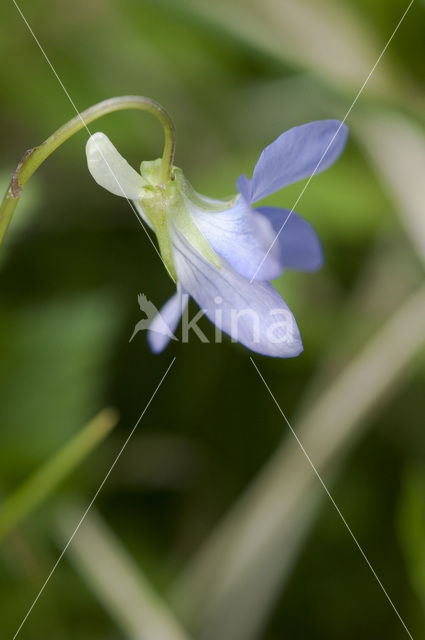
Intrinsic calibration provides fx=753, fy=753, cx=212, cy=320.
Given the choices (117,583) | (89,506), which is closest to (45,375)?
(89,506)

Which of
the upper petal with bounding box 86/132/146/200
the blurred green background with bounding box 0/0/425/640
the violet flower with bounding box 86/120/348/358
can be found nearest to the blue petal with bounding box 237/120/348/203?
the violet flower with bounding box 86/120/348/358

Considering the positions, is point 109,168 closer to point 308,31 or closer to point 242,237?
point 242,237

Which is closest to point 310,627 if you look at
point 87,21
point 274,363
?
point 274,363

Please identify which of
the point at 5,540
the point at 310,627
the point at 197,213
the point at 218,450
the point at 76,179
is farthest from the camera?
the point at 76,179

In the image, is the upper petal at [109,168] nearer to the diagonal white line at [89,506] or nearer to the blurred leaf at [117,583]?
the diagonal white line at [89,506]

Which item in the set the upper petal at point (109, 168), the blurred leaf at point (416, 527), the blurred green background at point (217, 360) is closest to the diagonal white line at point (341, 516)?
the blurred green background at point (217, 360)

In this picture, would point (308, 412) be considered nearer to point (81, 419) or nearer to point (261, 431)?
point (261, 431)

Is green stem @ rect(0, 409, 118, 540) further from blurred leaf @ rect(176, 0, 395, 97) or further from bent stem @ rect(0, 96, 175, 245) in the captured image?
blurred leaf @ rect(176, 0, 395, 97)
